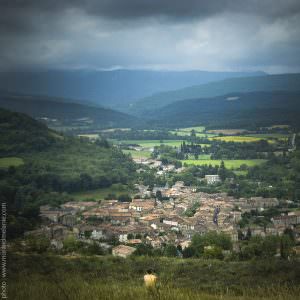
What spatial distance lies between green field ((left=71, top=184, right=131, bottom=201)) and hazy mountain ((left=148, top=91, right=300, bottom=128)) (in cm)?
3940

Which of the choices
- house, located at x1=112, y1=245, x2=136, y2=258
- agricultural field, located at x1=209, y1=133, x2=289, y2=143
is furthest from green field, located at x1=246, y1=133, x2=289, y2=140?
house, located at x1=112, y1=245, x2=136, y2=258

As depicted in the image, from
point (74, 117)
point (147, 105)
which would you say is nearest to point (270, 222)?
point (74, 117)

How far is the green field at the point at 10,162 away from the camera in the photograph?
40.2 metres

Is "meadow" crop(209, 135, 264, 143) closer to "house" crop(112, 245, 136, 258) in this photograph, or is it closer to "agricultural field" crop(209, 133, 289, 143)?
"agricultural field" crop(209, 133, 289, 143)

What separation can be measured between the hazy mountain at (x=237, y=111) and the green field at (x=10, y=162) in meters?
44.6

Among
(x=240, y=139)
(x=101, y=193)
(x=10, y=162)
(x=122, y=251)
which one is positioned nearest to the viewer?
(x=122, y=251)

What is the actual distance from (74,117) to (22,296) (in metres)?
101

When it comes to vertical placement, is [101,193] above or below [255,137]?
below

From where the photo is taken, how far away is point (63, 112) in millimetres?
105875

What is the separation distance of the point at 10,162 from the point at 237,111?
77.3 metres

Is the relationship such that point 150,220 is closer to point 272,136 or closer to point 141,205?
point 141,205

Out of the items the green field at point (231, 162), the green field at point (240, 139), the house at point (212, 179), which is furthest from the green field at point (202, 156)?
the house at point (212, 179)

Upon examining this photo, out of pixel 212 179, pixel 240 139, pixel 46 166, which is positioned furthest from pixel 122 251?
pixel 240 139

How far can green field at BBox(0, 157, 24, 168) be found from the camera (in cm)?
4022
